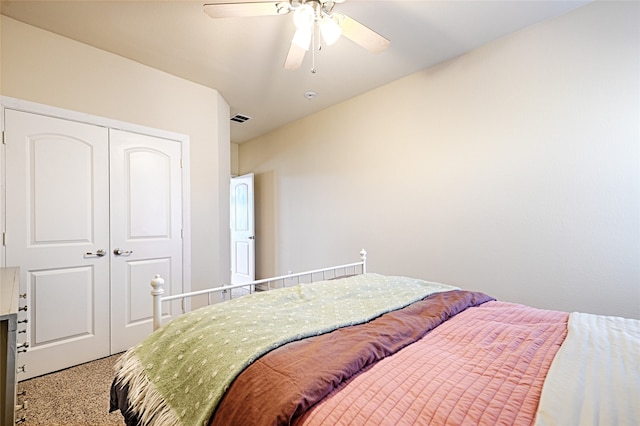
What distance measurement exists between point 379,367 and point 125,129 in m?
2.80

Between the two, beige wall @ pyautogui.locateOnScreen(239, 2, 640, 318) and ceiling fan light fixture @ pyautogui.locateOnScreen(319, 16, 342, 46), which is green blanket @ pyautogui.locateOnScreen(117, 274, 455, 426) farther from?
ceiling fan light fixture @ pyautogui.locateOnScreen(319, 16, 342, 46)

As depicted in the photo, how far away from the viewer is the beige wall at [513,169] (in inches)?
75.8

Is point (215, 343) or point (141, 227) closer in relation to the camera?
point (215, 343)

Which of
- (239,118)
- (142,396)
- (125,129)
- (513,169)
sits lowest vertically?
(142,396)

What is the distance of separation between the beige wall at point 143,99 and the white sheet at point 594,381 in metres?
2.96

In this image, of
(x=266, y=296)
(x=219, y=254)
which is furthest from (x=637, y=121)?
(x=219, y=254)

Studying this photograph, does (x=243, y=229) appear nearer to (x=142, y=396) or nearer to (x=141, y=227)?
(x=141, y=227)

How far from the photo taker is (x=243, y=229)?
4.95 metres

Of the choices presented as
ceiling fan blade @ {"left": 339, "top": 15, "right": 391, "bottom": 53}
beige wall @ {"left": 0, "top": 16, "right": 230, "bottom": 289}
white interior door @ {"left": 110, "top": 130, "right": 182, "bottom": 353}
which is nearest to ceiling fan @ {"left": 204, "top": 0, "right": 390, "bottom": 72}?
ceiling fan blade @ {"left": 339, "top": 15, "right": 391, "bottom": 53}

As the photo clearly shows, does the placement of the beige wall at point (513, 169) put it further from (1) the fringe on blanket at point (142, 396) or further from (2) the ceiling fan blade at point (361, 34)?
(1) the fringe on blanket at point (142, 396)

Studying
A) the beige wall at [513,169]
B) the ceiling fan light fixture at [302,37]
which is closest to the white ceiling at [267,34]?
the beige wall at [513,169]

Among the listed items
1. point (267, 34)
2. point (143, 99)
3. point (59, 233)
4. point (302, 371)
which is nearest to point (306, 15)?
point (267, 34)

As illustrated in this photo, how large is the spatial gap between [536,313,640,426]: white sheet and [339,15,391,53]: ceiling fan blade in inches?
69.6

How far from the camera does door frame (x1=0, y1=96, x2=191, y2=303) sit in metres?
2.04
